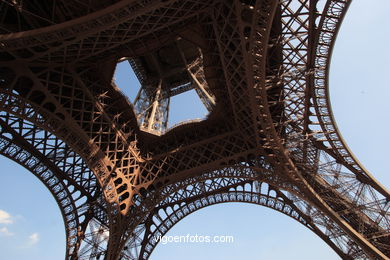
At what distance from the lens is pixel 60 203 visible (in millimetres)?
14242

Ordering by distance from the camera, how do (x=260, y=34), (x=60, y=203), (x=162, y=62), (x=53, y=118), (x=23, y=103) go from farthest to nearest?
(x=162, y=62), (x=60, y=203), (x=53, y=118), (x=23, y=103), (x=260, y=34)

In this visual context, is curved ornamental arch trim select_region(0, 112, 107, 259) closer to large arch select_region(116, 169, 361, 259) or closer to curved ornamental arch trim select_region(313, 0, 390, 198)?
large arch select_region(116, 169, 361, 259)

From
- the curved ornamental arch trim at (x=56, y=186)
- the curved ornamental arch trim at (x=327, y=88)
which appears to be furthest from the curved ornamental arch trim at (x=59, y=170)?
the curved ornamental arch trim at (x=327, y=88)

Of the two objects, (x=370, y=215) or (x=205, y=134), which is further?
(x=205, y=134)

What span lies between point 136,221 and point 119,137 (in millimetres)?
3969

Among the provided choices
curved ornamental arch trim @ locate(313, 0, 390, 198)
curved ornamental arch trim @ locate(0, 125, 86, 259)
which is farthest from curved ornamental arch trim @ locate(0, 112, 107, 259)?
curved ornamental arch trim @ locate(313, 0, 390, 198)

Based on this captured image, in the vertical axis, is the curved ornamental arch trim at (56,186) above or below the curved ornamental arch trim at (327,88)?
above

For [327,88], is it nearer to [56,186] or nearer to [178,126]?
[178,126]

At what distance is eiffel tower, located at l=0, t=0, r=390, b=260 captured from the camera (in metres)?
8.86

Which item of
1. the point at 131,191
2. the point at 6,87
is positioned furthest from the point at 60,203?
the point at 6,87

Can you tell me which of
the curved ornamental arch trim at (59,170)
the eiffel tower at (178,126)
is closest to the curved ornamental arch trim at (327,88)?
the eiffel tower at (178,126)

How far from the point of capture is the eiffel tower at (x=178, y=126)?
8859 mm

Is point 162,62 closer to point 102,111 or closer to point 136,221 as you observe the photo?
point 102,111

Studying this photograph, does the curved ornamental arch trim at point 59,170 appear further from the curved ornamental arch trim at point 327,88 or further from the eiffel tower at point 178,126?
A: the curved ornamental arch trim at point 327,88
